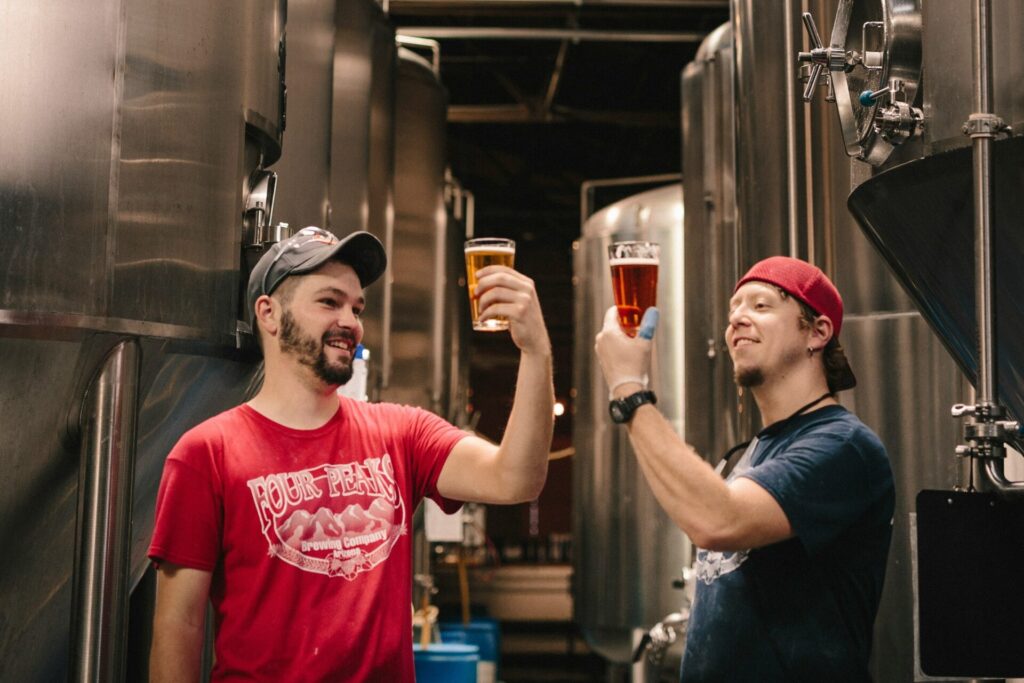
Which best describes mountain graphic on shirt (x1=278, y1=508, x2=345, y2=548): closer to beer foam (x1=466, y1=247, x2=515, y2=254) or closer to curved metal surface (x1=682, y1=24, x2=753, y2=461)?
beer foam (x1=466, y1=247, x2=515, y2=254)

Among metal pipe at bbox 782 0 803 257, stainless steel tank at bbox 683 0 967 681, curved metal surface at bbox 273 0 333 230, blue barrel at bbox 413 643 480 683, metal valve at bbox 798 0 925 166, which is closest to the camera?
metal valve at bbox 798 0 925 166

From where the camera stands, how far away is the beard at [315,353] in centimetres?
233

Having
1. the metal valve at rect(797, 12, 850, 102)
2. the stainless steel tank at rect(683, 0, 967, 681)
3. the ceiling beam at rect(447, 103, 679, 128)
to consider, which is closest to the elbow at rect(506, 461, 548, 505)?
the stainless steel tank at rect(683, 0, 967, 681)

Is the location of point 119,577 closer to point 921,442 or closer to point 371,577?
point 371,577

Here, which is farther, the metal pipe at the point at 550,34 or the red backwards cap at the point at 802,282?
the metal pipe at the point at 550,34

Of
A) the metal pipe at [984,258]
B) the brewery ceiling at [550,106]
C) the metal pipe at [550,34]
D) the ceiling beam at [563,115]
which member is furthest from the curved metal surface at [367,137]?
the ceiling beam at [563,115]

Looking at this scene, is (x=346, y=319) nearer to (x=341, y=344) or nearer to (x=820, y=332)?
(x=341, y=344)

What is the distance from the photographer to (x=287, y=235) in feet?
9.72

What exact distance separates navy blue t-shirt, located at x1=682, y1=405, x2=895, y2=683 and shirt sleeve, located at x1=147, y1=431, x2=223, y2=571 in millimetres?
1049

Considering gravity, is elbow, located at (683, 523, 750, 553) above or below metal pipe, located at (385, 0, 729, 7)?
below

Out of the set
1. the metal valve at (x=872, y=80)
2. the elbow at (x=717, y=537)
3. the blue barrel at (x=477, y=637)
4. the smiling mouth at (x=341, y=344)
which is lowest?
the blue barrel at (x=477, y=637)

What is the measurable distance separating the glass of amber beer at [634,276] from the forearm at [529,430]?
20 centimetres

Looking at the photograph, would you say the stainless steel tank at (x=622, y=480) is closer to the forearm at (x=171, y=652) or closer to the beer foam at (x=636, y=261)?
the beer foam at (x=636, y=261)

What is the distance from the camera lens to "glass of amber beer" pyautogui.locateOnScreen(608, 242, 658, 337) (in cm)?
215
